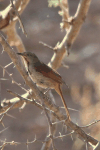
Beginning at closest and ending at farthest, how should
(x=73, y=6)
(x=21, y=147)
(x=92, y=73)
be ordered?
(x=21, y=147) < (x=92, y=73) < (x=73, y=6)

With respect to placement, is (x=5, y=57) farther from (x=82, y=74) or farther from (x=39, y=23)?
(x=82, y=74)

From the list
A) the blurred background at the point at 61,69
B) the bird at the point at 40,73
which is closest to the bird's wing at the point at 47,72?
the bird at the point at 40,73

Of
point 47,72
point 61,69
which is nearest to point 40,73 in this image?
point 47,72

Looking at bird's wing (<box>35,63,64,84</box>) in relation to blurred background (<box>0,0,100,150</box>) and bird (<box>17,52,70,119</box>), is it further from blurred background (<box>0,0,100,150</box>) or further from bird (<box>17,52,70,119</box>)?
blurred background (<box>0,0,100,150</box>)

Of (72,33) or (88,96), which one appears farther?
(88,96)

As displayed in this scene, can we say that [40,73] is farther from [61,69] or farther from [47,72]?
[61,69]

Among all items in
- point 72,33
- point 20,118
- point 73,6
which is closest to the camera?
point 72,33

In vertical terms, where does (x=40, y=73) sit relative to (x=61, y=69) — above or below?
below

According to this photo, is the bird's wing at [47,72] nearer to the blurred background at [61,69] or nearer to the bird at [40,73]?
the bird at [40,73]

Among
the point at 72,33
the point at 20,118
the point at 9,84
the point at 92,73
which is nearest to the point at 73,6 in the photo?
the point at 92,73
